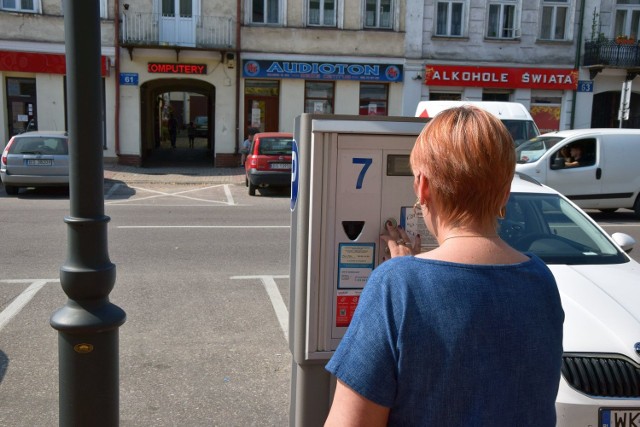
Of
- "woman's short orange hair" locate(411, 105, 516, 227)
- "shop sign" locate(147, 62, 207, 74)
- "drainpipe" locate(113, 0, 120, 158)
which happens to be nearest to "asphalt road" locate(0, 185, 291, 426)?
"woman's short orange hair" locate(411, 105, 516, 227)

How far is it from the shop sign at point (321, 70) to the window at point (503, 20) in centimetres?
381

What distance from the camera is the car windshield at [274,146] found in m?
16.8

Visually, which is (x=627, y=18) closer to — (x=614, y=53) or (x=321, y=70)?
(x=614, y=53)

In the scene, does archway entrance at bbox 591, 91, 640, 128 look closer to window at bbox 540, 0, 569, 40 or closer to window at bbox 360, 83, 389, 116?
window at bbox 540, 0, 569, 40

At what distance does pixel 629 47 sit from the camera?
24.3 metres

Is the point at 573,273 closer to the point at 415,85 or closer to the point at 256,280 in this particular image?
the point at 256,280

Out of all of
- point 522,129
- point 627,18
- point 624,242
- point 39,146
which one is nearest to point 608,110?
point 627,18

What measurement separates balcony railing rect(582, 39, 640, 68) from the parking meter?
23853 mm

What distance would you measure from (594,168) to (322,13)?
12973 millimetres

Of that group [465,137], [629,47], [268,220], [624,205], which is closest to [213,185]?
[268,220]

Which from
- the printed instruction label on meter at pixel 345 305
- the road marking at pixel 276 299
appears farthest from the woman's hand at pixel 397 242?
the road marking at pixel 276 299

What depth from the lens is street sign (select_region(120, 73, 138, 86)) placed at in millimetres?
22906

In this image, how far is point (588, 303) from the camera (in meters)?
3.81

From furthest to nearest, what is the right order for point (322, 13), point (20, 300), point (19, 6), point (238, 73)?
point (322, 13), point (238, 73), point (19, 6), point (20, 300)
